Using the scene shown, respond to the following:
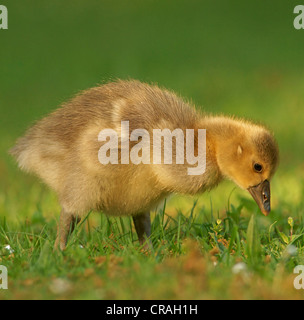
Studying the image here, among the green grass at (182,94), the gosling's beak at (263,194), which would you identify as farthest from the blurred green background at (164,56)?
the gosling's beak at (263,194)

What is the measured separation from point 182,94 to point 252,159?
3736mm

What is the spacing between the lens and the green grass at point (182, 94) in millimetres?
2873

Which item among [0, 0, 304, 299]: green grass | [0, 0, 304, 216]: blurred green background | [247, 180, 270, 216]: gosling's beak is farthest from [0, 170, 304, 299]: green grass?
[0, 0, 304, 216]: blurred green background

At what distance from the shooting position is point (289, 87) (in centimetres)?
877

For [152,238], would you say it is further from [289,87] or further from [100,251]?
[289,87]

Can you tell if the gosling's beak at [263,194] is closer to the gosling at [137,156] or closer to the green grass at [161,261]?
the gosling at [137,156]

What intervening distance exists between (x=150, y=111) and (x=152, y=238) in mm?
633

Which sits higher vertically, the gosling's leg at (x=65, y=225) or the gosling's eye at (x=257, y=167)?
the gosling's eye at (x=257, y=167)

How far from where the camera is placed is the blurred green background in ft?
25.9

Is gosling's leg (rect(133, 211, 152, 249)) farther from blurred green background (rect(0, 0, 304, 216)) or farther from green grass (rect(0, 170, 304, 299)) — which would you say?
blurred green background (rect(0, 0, 304, 216))

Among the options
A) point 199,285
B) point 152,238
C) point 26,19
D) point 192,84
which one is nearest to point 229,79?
point 192,84

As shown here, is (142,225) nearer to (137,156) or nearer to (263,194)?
(137,156)

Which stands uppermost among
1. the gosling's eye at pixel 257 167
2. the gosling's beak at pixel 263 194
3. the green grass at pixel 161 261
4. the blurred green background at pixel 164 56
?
the blurred green background at pixel 164 56
